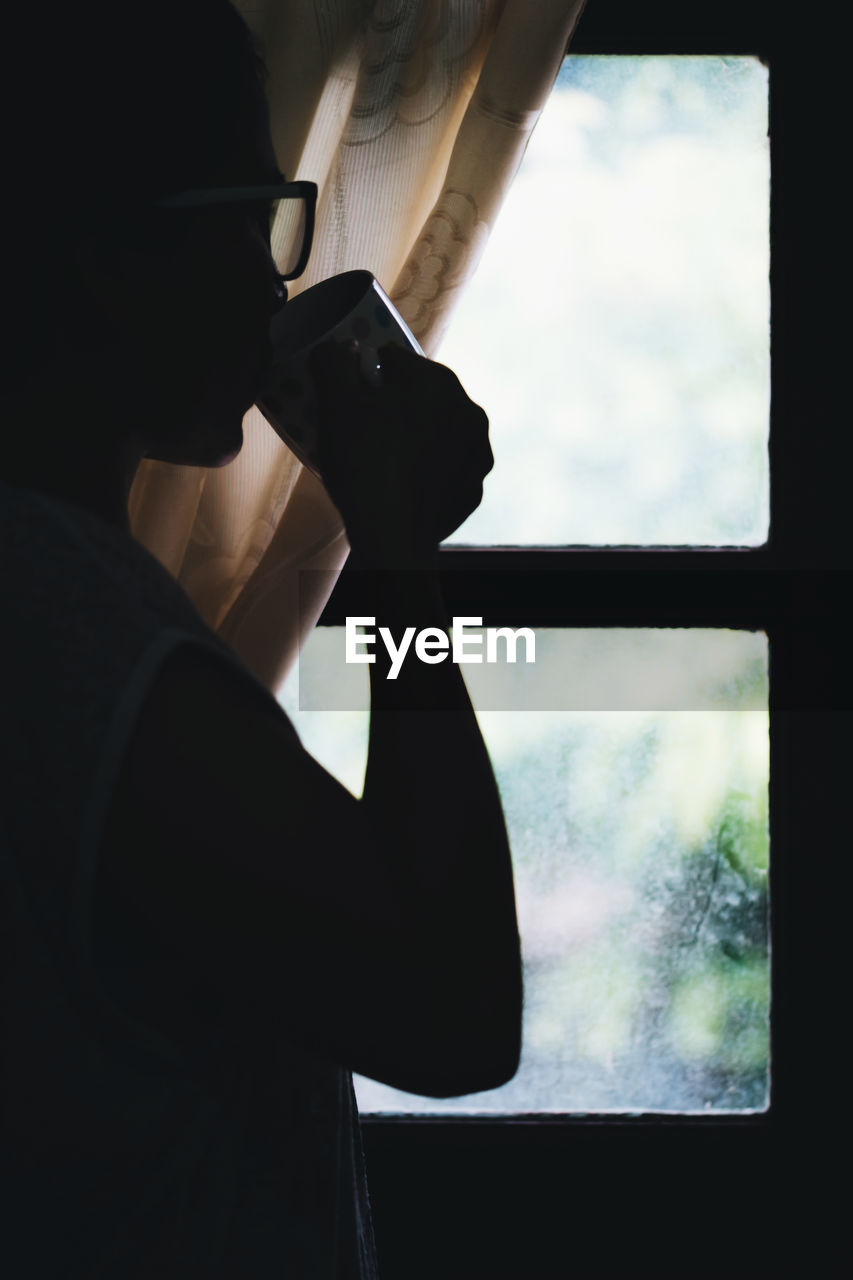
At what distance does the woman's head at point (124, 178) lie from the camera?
0.45m

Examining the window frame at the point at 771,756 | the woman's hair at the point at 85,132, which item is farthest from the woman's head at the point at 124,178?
the window frame at the point at 771,756

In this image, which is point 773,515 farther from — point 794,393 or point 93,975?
point 93,975

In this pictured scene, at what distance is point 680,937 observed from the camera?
112 centimetres

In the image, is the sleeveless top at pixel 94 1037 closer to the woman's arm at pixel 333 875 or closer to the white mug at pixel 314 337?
the woman's arm at pixel 333 875

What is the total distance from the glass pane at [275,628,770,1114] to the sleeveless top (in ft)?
2.33

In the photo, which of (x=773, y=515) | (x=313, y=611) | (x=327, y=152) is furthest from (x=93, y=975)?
(x=773, y=515)

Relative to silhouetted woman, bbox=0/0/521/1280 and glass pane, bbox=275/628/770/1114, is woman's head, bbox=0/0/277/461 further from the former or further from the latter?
glass pane, bbox=275/628/770/1114

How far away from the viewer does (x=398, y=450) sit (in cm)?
52

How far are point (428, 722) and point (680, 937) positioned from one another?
2.63ft

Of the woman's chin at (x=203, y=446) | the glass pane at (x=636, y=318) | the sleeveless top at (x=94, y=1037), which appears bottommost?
the sleeveless top at (x=94, y=1037)

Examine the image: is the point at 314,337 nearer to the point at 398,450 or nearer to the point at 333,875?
the point at 398,450

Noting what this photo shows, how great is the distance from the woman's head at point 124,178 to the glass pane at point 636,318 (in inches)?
27.3

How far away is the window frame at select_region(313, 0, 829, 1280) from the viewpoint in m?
1.05

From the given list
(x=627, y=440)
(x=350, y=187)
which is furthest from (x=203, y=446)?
(x=627, y=440)
